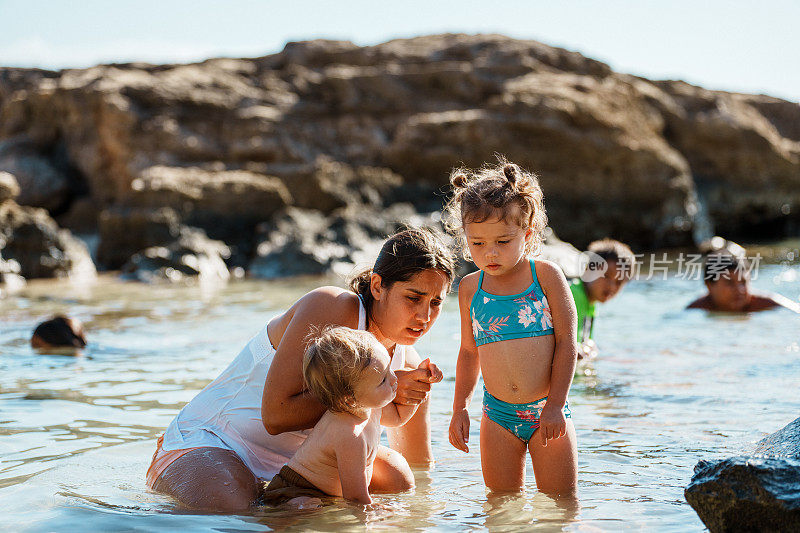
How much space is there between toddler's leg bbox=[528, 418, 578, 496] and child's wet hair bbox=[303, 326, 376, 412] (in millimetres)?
844

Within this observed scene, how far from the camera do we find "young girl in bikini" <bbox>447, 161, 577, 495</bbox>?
350 cm

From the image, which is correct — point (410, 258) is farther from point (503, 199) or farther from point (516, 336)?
point (516, 336)

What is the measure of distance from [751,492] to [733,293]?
21.1ft

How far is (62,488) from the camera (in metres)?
3.58

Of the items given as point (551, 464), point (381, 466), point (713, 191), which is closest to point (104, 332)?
point (381, 466)

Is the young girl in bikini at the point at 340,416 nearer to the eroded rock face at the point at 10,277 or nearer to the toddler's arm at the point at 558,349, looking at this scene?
the toddler's arm at the point at 558,349

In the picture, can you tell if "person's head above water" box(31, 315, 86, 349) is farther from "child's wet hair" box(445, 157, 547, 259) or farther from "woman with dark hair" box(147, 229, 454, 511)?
"child's wet hair" box(445, 157, 547, 259)

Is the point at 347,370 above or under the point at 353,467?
above

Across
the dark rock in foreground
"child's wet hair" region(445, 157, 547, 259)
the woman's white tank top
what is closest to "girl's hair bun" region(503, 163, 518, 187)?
"child's wet hair" region(445, 157, 547, 259)

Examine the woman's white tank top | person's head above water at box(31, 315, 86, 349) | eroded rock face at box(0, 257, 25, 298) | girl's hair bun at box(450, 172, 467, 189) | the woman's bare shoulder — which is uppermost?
girl's hair bun at box(450, 172, 467, 189)

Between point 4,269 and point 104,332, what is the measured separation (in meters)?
5.64

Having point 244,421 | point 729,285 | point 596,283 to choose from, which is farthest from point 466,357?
point 729,285

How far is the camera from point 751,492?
262 cm

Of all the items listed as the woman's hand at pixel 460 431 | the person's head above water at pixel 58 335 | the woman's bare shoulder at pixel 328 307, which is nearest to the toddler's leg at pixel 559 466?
the woman's hand at pixel 460 431
